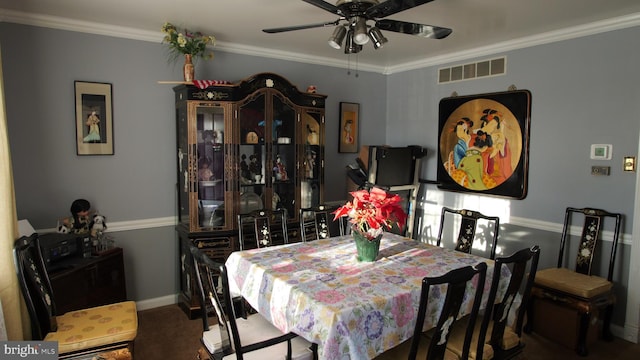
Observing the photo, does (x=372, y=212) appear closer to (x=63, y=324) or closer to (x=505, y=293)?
(x=505, y=293)

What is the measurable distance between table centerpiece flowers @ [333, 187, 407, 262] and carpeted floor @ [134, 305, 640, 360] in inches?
55.4

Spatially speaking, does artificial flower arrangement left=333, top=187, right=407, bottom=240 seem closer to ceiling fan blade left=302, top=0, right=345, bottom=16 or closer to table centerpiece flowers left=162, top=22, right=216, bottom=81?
ceiling fan blade left=302, top=0, right=345, bottom=16

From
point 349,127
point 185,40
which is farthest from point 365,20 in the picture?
point 349,127

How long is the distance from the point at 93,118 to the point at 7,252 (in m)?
1.53

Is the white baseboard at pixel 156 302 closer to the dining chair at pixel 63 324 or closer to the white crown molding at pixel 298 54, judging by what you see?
the dining chair at pixel 63 324

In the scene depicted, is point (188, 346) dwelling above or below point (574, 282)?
below

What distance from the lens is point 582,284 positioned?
3.00m

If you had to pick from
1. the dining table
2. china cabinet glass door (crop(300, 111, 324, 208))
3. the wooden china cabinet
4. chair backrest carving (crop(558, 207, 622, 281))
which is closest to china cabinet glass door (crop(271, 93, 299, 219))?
the wooden china cabinet

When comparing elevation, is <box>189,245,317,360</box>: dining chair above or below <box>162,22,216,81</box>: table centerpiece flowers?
below

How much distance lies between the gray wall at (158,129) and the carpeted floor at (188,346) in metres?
0.34

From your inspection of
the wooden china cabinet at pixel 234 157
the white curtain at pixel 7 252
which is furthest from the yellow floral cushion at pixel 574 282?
the white curtain at pixel 7 252

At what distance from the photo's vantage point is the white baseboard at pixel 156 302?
3.71m

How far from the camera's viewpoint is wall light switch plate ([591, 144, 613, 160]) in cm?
326

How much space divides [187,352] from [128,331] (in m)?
0.79
